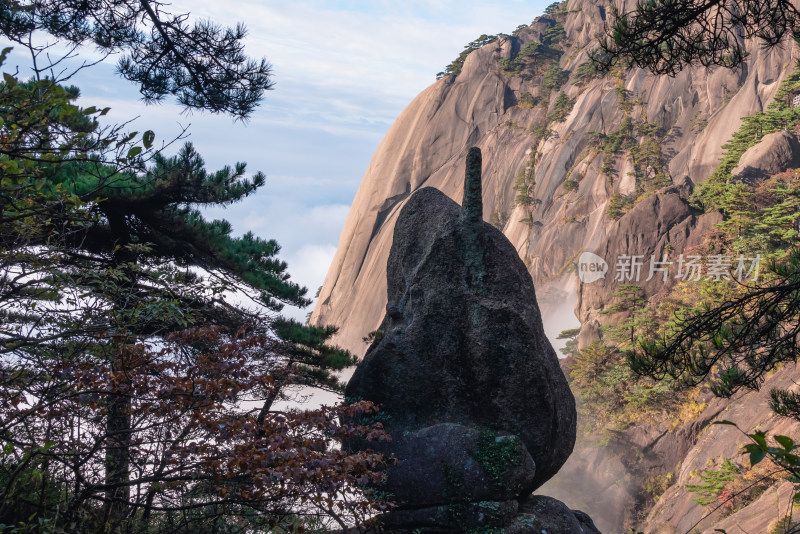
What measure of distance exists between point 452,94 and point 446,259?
43.4 m

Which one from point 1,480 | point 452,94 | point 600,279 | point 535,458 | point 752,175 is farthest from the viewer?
point 452,94

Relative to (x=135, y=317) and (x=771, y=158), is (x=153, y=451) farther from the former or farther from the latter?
(x=771, y=158)

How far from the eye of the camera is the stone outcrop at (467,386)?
595 cm

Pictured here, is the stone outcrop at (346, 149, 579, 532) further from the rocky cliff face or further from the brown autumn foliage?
the rocky cliff face

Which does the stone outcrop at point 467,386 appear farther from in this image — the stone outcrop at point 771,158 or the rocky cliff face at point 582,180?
the stone outcrop at point 771,158

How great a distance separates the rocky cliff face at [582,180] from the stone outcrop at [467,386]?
7.92m

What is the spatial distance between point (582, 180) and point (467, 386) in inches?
1314

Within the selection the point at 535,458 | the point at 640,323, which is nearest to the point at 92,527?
the point at 535,458

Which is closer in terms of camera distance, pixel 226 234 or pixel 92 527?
pixel 92 527

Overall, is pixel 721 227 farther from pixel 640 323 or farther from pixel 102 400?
pixel 102 400

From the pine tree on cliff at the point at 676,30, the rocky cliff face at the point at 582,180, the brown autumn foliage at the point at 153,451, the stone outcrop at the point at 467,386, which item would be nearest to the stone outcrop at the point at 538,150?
the rocky cliff face at the point at 582,180

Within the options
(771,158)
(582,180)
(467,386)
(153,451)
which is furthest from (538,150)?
(153,451)

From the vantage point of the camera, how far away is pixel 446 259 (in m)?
6.62

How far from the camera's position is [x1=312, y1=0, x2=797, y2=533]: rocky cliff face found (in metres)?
20.4
